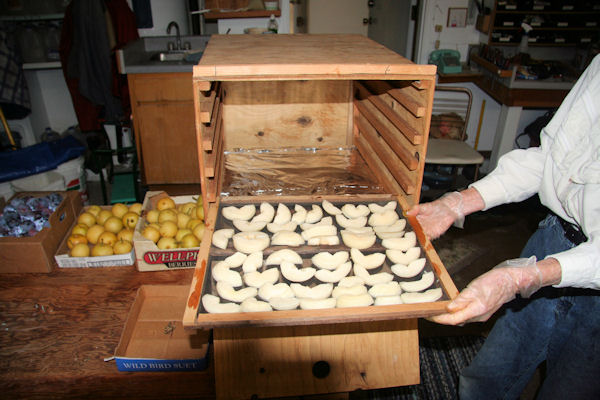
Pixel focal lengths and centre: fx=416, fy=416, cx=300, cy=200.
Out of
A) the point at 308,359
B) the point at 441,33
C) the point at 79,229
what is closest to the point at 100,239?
the point at 79,229

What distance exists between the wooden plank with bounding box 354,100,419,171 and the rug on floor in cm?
123

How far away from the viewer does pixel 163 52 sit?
12.2 ft

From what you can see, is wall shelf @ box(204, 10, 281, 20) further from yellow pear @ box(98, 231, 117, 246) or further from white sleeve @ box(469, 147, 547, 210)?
white sleeve @ box(469, 147, 547, 210)

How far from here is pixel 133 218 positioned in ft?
6.31

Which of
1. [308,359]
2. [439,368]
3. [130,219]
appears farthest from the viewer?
[439,368]

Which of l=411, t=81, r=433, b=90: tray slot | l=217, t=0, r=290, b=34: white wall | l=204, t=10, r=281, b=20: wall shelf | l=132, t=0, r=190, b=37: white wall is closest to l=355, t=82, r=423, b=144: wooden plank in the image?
l=411, t=81, r=433, b=90: tray slot

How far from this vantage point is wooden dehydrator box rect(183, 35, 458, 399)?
104cm

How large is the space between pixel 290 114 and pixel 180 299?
0.92m

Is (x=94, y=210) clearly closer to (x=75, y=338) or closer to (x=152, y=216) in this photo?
(x=152, y=216)

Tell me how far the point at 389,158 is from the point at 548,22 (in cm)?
332

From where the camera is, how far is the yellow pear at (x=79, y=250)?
66.2 inches

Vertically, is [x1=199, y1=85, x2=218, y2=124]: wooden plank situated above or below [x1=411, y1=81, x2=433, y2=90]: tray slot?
below

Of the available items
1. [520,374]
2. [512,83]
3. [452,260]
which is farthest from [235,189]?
[512,83]

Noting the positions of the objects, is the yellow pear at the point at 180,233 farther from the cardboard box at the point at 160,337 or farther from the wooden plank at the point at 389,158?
the wooden plank at the point at 389,158
